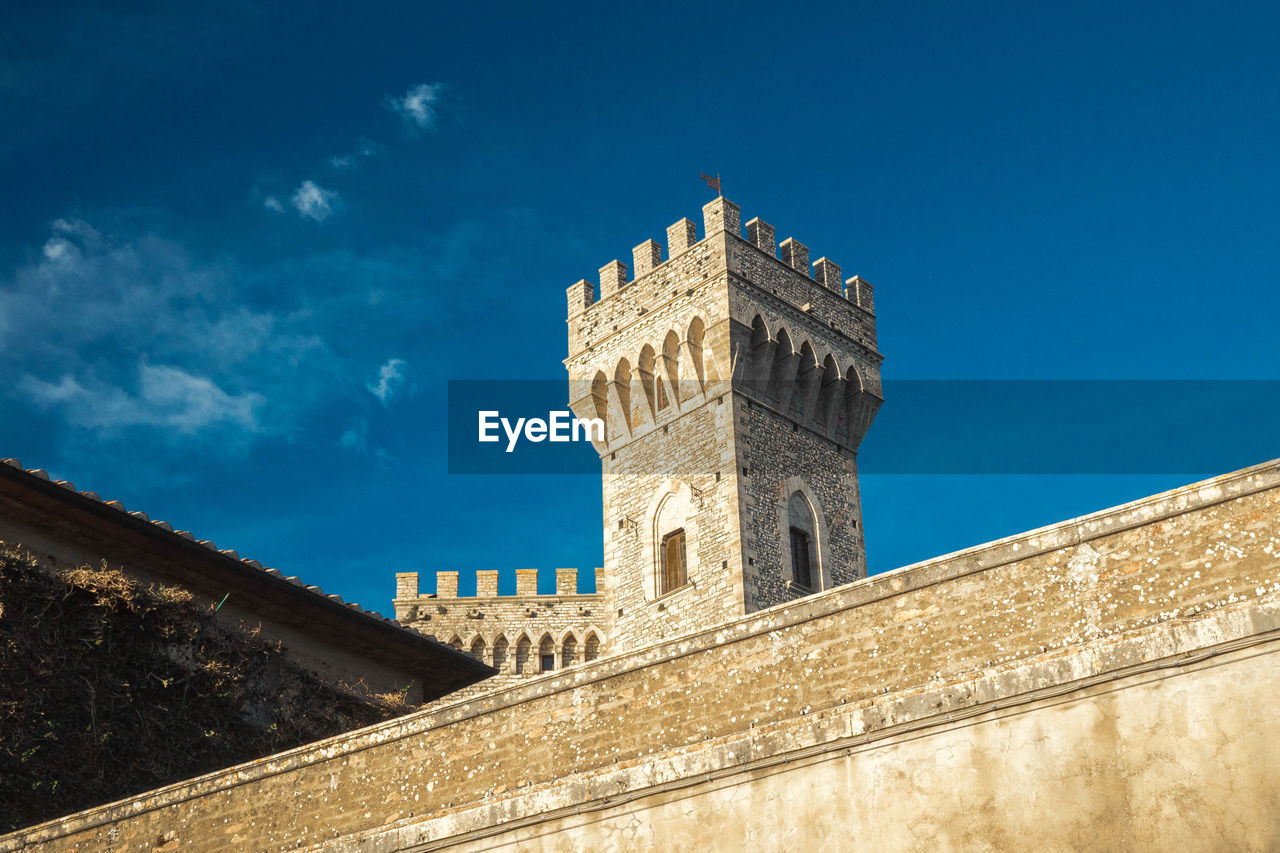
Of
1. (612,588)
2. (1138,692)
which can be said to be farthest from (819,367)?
(1138,692)

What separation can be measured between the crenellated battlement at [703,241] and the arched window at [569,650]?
11.1 meters

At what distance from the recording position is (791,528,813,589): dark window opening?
27.8 meters

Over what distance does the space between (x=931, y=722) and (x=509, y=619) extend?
1295 inches

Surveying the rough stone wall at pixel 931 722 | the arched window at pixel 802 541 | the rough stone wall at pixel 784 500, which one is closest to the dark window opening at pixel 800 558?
the arched window at pixel 802 541

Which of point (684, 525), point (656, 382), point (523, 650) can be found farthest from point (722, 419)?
point (523, 650)

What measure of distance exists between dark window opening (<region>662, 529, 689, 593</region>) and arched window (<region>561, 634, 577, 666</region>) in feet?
40.7

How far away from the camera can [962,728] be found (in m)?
7.89

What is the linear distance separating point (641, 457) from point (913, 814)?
71.7 ft

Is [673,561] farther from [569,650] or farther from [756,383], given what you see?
[569,650]

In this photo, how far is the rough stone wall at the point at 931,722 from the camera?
7262 millimetres

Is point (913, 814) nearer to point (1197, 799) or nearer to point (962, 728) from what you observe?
point (962, 728)

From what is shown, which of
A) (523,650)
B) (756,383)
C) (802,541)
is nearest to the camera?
(802,541)

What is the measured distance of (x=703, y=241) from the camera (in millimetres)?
29719

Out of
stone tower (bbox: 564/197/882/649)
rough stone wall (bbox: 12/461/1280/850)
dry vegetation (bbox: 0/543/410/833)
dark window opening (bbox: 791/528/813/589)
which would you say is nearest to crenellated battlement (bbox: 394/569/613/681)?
stone tower (bbox: 564/197/882/649)
